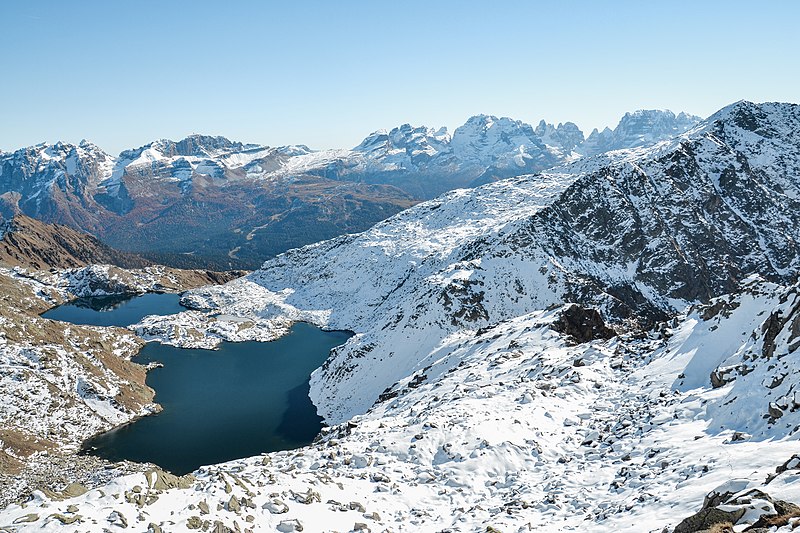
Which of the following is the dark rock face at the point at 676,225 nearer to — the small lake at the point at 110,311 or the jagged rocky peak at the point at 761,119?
the jagged rocky peak at the point at 761,119

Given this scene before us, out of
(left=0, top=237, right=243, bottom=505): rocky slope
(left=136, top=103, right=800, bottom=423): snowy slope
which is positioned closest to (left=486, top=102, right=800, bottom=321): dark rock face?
(left=136, top=103, right=800, bottom=423): snowy slope

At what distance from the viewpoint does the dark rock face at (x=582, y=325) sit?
67625mm

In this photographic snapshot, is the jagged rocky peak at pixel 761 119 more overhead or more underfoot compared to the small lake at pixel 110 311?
more overhead

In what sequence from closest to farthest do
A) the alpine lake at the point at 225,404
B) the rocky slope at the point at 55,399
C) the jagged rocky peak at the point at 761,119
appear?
the rocky slope at the point at 55,399 → the alpine lake at the point at 225,404 → the jagged rocky peak at the point at 761,119

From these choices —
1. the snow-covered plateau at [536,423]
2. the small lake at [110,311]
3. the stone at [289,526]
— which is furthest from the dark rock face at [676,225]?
the small lake at [110,311]

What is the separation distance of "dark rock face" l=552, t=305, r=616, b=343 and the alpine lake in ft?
141

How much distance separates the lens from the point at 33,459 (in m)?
71.4

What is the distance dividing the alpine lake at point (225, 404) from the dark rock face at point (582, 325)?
42935 millimetres

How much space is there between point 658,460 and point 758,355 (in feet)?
42.9

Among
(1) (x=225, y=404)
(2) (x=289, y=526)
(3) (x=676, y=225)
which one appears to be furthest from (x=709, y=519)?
(3) (x=676, y=225)

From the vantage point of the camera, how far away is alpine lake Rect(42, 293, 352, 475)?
7825 centimetres

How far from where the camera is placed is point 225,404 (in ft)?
318

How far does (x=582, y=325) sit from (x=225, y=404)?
65995mm

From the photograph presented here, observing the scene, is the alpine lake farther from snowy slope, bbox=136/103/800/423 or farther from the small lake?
the small lake
